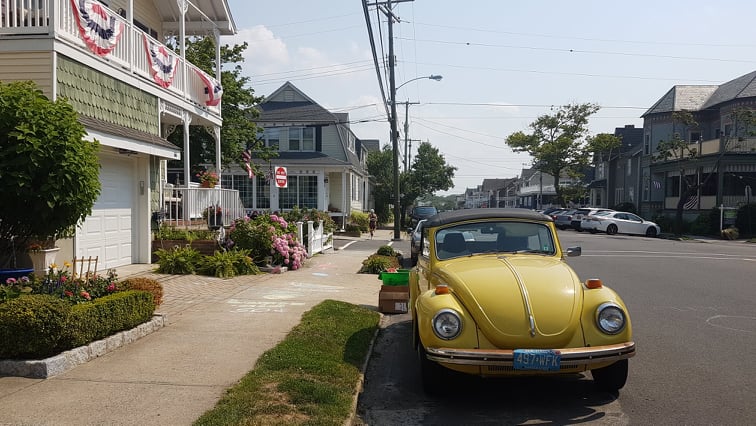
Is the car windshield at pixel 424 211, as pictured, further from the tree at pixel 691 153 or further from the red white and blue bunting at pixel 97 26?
the red white and blue bunting at pixel 97 26

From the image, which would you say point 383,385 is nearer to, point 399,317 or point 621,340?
point 621,340

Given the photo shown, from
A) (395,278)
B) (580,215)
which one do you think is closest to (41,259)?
(395,278)

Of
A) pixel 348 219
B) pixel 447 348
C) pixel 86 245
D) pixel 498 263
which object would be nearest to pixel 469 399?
pixel 447 348

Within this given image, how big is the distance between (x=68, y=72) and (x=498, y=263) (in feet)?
27.6

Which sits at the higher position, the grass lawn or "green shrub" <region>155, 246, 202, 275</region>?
"green shrub" <region>155, 246, 202, 275</region>

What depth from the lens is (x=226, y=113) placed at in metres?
25.7

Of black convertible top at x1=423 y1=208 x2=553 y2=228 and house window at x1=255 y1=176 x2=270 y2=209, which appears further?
house window at x1=255 y1=176 x2=270 y2=209

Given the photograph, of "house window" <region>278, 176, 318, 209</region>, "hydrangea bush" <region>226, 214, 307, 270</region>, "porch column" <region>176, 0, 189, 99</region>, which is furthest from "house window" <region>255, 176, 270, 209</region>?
"hydrangea bush" <region>226, 214, 307, 270</region>

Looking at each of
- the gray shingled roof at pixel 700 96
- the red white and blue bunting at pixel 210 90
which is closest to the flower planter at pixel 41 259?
the red white and blue bunting at pixel 210 90

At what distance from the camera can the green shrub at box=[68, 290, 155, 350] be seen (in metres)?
5.86

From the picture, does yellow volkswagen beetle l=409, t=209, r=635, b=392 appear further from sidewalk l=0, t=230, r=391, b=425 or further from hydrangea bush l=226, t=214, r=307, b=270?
hydrangea bush l=226, t=214, r=307, b=270

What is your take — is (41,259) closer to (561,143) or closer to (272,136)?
(272,136)

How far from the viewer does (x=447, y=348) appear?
199 inches

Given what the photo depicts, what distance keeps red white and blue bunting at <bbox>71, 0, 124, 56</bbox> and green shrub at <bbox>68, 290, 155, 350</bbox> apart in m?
6.01
